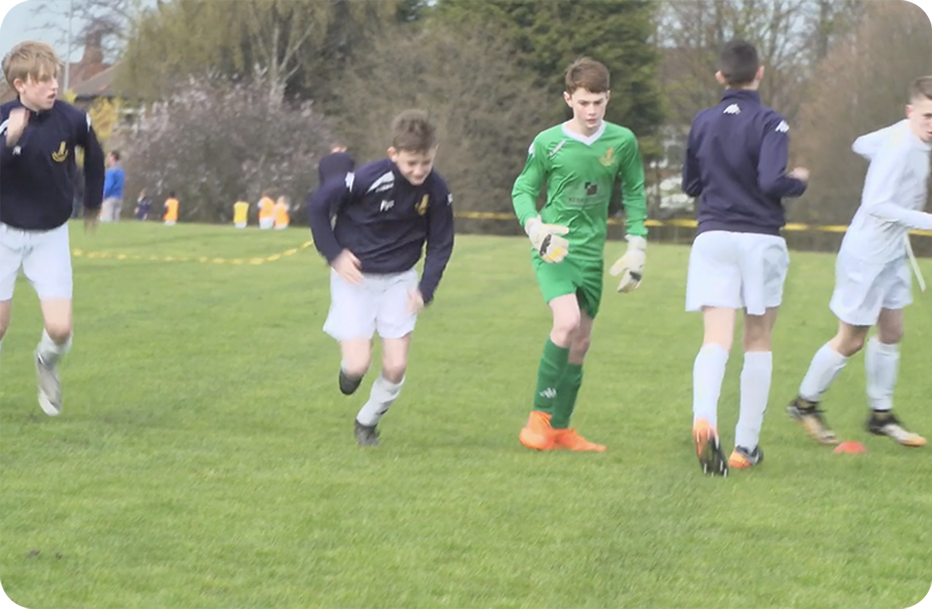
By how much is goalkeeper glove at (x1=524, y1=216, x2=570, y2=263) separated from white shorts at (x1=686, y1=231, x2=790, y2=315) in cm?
66

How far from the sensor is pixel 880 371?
815 cm

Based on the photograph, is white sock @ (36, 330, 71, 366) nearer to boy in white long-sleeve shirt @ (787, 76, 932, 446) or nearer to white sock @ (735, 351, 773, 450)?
white sock @ (735, 351, 773, 450)

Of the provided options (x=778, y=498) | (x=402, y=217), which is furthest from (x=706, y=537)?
(x=402, y=217)

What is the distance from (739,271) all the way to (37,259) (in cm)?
366

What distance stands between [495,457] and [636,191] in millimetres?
1613

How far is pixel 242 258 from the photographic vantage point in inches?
989

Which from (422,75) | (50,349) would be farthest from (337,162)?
(422,75)

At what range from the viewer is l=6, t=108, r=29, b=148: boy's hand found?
24.0 feet

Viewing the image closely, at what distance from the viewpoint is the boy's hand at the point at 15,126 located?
24.0 feet

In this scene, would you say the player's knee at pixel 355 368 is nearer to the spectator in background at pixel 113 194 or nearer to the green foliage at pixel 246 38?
the spectator in background at pixel 113 194

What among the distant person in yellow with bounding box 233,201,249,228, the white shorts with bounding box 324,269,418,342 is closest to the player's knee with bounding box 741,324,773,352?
the white shorts with bounding box 324,269,418,342

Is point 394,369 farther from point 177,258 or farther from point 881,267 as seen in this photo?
point 177,258

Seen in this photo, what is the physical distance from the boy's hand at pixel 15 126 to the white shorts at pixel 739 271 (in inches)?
132

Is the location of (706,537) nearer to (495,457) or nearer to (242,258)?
(495,457)
